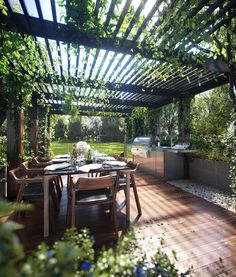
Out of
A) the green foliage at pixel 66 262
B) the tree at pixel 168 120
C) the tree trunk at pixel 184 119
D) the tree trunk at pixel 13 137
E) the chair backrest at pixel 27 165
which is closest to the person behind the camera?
the green foliage at pixel 66 262

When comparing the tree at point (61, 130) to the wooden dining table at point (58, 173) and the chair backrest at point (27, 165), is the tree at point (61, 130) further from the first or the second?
the wooden dining table at point (58, 173)

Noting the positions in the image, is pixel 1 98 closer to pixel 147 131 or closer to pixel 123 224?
pixel 123 224

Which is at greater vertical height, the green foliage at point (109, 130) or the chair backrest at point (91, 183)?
the green foliage at point (109, 130)

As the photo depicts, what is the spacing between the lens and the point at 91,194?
110 inches

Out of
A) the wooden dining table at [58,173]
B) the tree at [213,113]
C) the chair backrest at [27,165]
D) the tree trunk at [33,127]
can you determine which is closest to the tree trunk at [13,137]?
the chair backrest at [27,165]

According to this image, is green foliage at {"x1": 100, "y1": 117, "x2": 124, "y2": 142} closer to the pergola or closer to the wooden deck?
the pergola

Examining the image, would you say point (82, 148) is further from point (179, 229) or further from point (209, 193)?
point (209, 193)

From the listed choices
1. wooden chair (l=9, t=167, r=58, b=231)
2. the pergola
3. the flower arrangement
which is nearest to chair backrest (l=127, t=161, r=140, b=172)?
the flower arrangement

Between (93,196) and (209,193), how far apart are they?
2726 mm

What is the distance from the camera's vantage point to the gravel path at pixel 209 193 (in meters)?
3.55

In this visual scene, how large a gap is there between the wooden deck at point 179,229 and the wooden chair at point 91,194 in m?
0.35

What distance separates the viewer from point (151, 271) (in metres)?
0.83

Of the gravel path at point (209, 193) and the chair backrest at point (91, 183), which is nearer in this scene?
the chair backrest at point (91, 183)

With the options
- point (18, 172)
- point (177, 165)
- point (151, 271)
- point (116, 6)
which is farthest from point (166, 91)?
point (151, 271)
